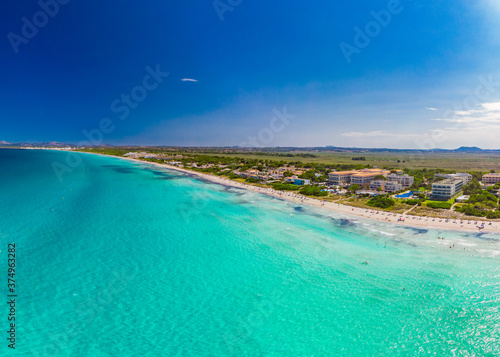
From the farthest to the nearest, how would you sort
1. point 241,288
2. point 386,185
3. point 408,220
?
point 386,185 → point 408,220 → point 241,288

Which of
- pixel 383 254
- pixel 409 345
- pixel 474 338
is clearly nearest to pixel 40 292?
pixel 409 345

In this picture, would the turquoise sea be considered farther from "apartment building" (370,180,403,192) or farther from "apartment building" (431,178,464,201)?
"apartment building" (370,180,403,192)

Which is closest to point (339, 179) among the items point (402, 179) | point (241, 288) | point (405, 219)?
point (402, 179)

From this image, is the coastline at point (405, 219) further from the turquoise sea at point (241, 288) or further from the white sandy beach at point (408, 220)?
the turquoise sea at point (241, 288)

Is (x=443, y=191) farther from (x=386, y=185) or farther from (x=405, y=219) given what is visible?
(x=405, y=219)

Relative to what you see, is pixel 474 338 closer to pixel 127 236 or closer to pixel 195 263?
pixel 195 263

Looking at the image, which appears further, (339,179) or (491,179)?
(339,179)

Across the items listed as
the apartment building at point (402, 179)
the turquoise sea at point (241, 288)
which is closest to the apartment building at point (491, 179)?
the apartment building at point (402, 179)

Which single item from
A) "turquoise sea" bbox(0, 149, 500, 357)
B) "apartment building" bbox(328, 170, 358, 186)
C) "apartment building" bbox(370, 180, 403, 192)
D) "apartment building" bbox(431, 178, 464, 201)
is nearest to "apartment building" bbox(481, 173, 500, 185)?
"apartment building" bbox(431, 178, 464, 201)
